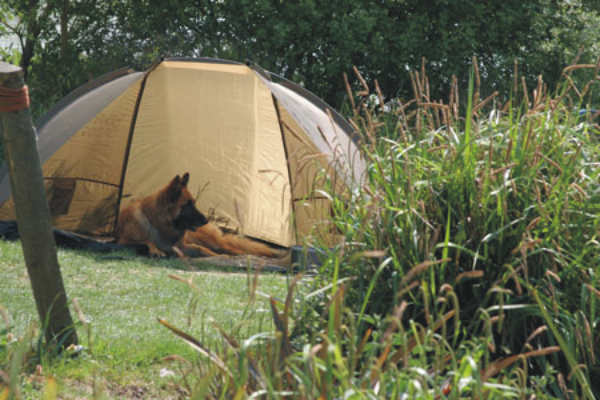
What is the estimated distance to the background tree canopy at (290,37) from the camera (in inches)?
437

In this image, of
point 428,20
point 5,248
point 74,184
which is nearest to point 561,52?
point 428,20

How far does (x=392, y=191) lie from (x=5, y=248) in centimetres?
416

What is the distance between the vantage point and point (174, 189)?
635 centimetres

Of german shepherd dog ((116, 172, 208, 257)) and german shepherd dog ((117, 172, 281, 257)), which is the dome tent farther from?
german shepherd dog ((116, 172, 208, 257))

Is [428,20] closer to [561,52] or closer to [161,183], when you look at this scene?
[561,52]

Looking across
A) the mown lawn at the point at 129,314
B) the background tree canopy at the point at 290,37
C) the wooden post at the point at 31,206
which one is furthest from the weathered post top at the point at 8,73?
the background tree canopy at the point at 290,37

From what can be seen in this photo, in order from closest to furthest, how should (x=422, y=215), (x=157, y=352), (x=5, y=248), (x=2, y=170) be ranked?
(x=422, y=215) < (x=157, y=352) < (x=5, y=248) < (x=2, y=170)

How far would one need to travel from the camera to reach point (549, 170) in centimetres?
251

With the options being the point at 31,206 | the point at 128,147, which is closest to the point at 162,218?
the point at 128,147

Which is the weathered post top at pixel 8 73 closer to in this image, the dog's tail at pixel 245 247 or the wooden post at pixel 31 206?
the wooden post at pixel 31 206

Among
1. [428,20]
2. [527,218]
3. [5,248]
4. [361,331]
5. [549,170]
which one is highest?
[428,20]

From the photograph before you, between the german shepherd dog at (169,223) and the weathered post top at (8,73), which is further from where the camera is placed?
the german shepherd dog at (169,223)

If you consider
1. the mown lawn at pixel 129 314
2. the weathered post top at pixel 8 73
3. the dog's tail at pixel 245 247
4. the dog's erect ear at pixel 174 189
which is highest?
the weathered post top at pixel 8 73

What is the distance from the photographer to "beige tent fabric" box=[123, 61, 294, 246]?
6.75 metres
